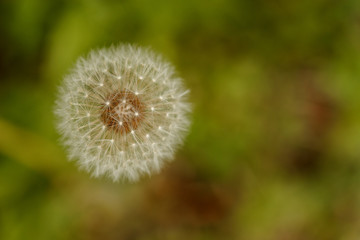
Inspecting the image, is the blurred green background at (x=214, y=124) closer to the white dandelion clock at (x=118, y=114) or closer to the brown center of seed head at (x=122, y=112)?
the white dandelion clock at (x=118, y=114)

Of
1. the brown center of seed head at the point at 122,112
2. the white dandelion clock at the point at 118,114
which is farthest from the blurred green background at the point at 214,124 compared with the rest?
the brown center of seed head at the point at 122,112

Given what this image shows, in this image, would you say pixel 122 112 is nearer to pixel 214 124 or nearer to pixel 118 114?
pixel 118 114

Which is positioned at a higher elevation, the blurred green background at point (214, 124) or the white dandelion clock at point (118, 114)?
the blurred green background at point (214, 124)

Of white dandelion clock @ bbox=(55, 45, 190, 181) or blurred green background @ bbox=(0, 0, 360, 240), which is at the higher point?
blurred green background @ bbox=(0, 0, 360, 240)

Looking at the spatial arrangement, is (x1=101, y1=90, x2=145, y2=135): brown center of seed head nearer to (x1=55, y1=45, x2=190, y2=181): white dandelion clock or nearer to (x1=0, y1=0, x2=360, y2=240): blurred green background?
(x1=55, y1=45, x2=190, y2=181): white dandelion clock

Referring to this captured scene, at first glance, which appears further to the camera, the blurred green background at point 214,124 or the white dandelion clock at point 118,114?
the blurred green background at point 214,124

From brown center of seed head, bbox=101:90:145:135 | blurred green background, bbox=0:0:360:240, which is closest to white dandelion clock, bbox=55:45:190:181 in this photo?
brown center of seed head, bbox=101:90:145:135
